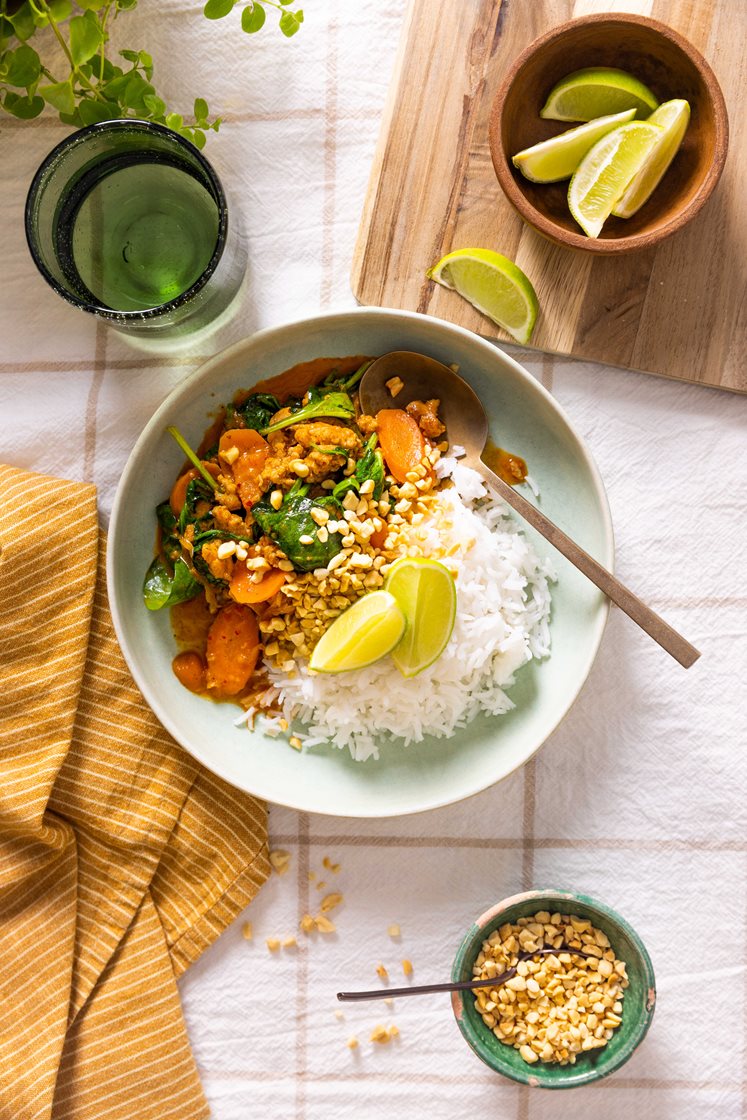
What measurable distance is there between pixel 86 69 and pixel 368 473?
1.18m

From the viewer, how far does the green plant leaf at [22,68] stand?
1.99 meters

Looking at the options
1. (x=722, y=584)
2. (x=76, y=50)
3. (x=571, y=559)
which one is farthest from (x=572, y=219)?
(x=76, y=50)

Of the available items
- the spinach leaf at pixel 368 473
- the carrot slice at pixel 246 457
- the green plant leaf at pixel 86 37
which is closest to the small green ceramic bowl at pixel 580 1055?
the spinach leaf at pixel 368 473

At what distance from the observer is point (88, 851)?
242 cm

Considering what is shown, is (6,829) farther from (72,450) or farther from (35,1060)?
(72,450)

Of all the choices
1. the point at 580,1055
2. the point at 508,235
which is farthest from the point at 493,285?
the point at 580,1055

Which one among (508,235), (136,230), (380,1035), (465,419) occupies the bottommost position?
(380,1035)

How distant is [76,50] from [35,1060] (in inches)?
93.5

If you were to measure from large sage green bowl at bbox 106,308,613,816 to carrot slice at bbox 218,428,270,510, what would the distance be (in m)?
0.11

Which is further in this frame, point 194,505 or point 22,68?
point 194,505

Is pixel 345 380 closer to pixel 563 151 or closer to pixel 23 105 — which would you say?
pixel 563 151

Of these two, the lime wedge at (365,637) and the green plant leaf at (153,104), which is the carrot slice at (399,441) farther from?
the green plant leaf at (153,104)

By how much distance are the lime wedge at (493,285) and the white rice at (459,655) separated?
1.16ft

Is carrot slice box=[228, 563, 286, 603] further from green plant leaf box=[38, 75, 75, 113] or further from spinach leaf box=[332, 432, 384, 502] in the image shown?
green plant leaf box=[38, 75, 75, 113]
